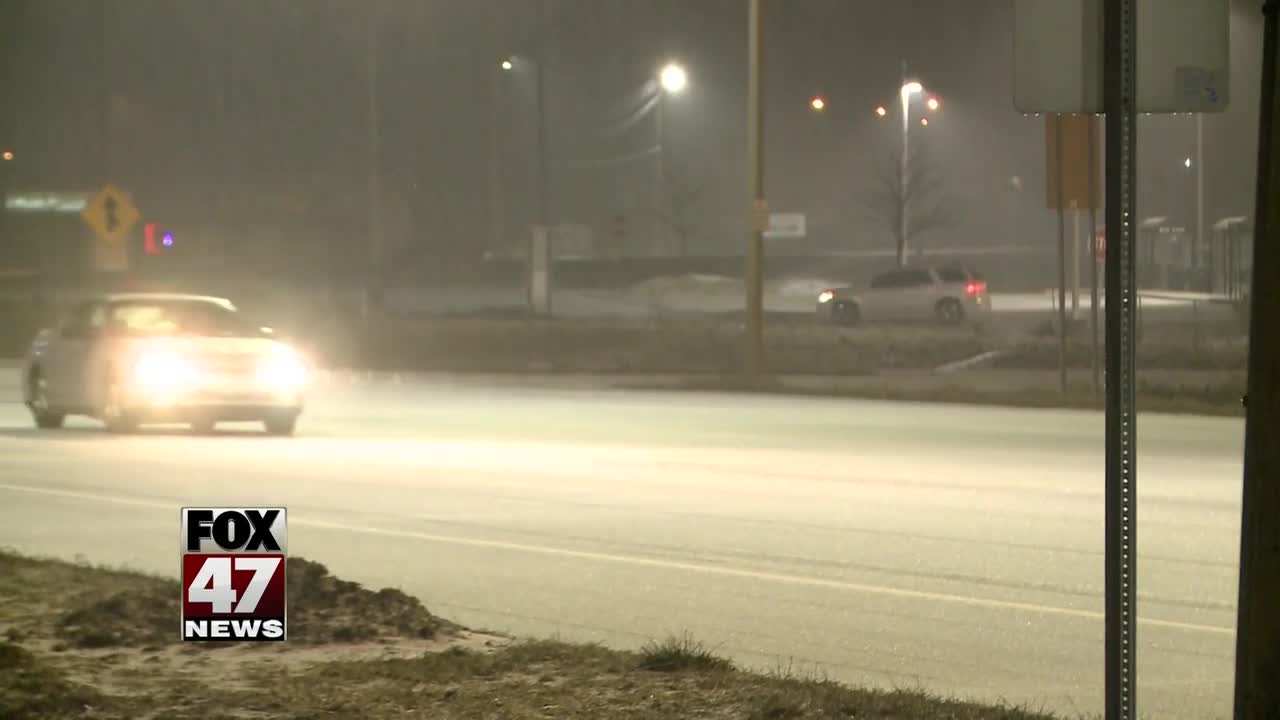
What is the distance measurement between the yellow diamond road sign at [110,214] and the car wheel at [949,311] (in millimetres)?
23090

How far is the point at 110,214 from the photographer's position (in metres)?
34.4

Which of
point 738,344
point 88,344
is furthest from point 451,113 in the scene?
point 88,344

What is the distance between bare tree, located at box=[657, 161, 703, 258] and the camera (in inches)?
3679

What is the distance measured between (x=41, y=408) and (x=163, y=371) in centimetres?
216

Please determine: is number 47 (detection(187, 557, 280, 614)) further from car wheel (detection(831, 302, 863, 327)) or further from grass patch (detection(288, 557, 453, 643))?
car wheel (detection(831, 302, 863, 327))

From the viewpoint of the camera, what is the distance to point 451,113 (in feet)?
290

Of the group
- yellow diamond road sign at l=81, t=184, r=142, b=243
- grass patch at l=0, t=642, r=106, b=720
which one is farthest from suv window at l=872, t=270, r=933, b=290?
grass patch at l=0, t=642, r=106, b=720

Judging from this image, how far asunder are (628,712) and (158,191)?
86.6 metres

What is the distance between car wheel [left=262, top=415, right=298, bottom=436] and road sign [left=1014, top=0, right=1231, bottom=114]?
16105mm

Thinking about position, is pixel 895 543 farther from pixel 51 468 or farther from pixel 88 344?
pixel 88 344

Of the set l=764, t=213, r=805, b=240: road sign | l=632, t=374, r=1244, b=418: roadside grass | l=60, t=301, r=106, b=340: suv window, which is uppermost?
l=764, t=213, r=805, b=240: road sign

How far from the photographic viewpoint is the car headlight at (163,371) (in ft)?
65.4

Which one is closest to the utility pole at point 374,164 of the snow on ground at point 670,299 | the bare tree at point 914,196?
the snow on ground at point 670,299

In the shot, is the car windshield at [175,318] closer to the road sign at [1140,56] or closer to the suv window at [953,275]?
the road sign at [1140,56]
